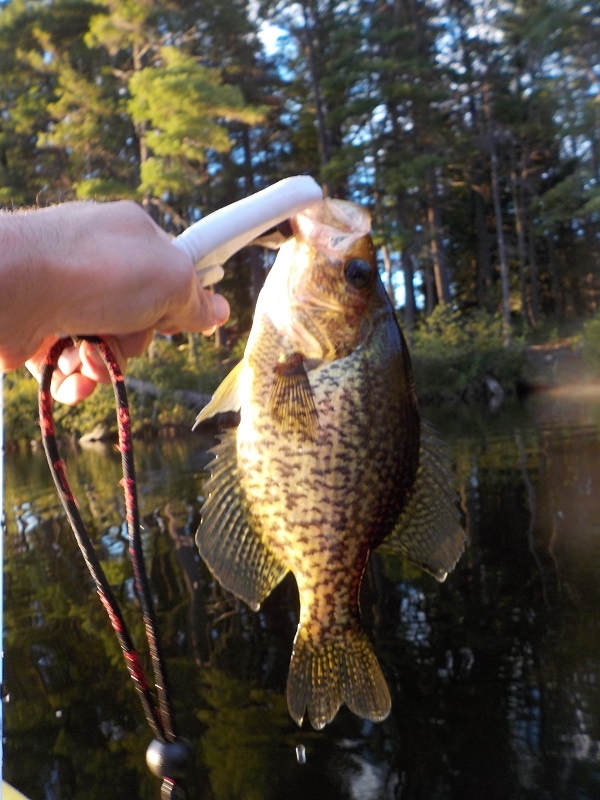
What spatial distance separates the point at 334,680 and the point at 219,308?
1.04 m

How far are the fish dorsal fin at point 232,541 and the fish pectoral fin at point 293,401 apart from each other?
0.22 metres

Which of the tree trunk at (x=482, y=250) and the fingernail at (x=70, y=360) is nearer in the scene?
the fingernail at (x=70, y=360)

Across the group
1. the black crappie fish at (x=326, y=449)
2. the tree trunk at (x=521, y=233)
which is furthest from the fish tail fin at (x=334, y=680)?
the tree trunk at (x=521, y=233)

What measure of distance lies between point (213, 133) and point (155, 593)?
49.3ft

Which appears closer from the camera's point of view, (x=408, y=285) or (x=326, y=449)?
(x=326, y=449)

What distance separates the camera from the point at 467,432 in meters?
12.9

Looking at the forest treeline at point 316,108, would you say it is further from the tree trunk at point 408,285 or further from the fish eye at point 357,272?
the fish eye at point 357,272

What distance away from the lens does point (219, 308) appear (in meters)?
1.53

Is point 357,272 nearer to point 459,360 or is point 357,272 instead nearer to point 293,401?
point 293,401

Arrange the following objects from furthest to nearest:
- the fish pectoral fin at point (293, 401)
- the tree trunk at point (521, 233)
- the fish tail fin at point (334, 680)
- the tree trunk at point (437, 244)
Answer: the tree trunk at point (521, 233), the tree trunk at point (437, 244), the fish tail fin at point (334, 680), the fish pectoral fin at point (293, 401)

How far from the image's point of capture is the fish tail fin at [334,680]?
6.09 feet

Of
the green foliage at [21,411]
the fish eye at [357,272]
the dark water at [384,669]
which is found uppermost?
the fish eye at [357,272]

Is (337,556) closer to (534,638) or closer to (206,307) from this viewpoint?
(206,307)

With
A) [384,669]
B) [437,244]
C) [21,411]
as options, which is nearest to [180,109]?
[21,411]
